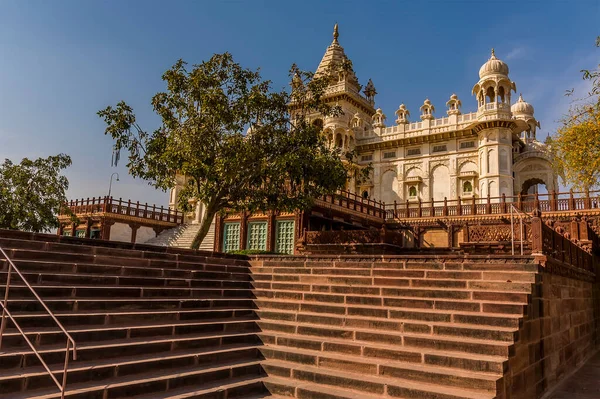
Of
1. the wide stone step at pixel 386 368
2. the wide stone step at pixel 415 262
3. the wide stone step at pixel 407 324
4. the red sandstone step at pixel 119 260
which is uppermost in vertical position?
the wide stone step at pixel 415 262

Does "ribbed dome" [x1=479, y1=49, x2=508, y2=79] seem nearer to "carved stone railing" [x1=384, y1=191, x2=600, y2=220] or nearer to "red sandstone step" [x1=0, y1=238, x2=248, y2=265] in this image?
"carved stone railing" [x1=384, y1=191, x2=600, y2=220]

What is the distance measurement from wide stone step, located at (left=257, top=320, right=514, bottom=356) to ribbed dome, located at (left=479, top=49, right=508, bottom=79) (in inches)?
1441

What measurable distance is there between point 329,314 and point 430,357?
7.51ft

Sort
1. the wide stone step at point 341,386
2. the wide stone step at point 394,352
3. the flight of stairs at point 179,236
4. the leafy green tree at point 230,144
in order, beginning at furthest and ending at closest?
the flight of stairs at point 179,236 < the leafy green tree at point 230,144 < the wide stone step at point 394,352 < the wide stone step at point 341,386

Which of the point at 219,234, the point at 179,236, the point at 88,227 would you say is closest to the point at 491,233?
the point at 219,234

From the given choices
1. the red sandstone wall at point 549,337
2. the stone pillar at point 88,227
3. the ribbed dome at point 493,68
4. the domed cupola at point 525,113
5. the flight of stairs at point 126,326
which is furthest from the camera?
the domed cupola at point 525,113

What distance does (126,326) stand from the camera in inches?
261

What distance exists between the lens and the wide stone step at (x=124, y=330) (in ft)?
18.5

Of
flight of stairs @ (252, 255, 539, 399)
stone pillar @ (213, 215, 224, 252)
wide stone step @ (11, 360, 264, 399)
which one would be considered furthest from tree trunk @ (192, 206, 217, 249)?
wide stone step @ (11, 360, 264, 399)

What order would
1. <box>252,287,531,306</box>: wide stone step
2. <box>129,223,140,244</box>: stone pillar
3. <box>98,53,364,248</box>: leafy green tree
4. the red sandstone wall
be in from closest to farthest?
the red sandstone wall < <box>252,287,531,306</box>: wide stone step < <box>98,53,364,248</box>: leafy green tree < <box>129,223,140,244</box>: stone pillar

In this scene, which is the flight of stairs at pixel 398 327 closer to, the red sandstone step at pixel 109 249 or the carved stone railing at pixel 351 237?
the red sandstone step at pixel 109 249

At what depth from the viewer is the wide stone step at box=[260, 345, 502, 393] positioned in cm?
564

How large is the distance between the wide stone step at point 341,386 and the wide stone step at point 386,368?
8 centimetres

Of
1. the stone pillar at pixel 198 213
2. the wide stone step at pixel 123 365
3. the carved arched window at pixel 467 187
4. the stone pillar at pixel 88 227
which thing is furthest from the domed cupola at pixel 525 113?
the wide stone step at pixel 123 365
